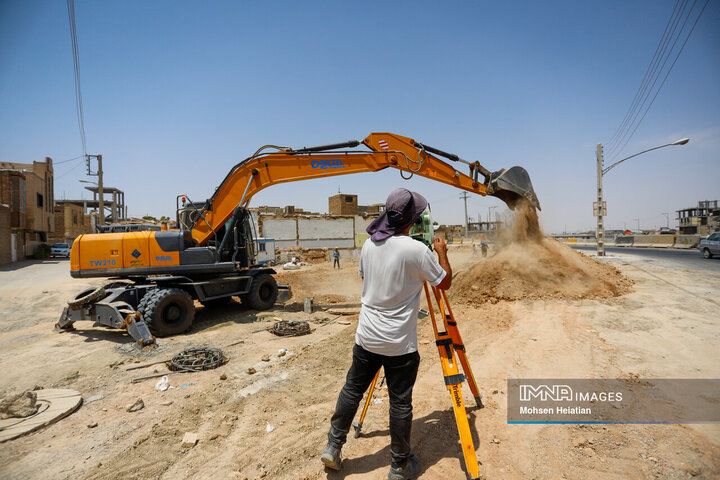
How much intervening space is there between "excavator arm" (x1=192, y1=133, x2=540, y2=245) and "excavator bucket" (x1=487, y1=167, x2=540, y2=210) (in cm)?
2

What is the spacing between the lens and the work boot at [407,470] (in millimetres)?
2434

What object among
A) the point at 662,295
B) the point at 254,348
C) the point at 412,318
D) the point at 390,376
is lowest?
the point at 254,348

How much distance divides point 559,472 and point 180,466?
3002mm

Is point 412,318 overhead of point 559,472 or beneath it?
overhead

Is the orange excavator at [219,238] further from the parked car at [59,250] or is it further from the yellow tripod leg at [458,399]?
the parked car at [59,250]

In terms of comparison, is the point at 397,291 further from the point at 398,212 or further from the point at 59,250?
the point at 59,250

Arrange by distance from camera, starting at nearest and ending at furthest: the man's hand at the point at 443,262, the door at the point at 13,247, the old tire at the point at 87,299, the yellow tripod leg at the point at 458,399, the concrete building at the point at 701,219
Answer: the yellow tripod leg at the point at 458,399 < the man's hand at the point at 443,262 < the old tire at the point at 87,299 < the door at the point at 13,247 < the concrete building at the point at 701,219

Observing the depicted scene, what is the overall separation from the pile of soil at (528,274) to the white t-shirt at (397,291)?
17.5ft

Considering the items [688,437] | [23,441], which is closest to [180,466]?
[23,441]

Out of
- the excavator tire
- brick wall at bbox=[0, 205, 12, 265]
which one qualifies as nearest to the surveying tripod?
the excavator tire

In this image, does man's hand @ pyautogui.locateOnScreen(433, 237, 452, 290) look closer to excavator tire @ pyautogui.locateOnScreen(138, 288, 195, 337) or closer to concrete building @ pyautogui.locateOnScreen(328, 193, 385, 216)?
excavator tire @ pyautogui.locateOnScreen(138, 288, 195, 337)

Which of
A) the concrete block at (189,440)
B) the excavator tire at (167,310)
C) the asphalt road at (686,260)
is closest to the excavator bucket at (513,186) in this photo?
the excavator tire at (167,310)

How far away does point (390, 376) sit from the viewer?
2475 millimetres

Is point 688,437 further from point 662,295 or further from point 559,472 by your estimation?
point 662,295
